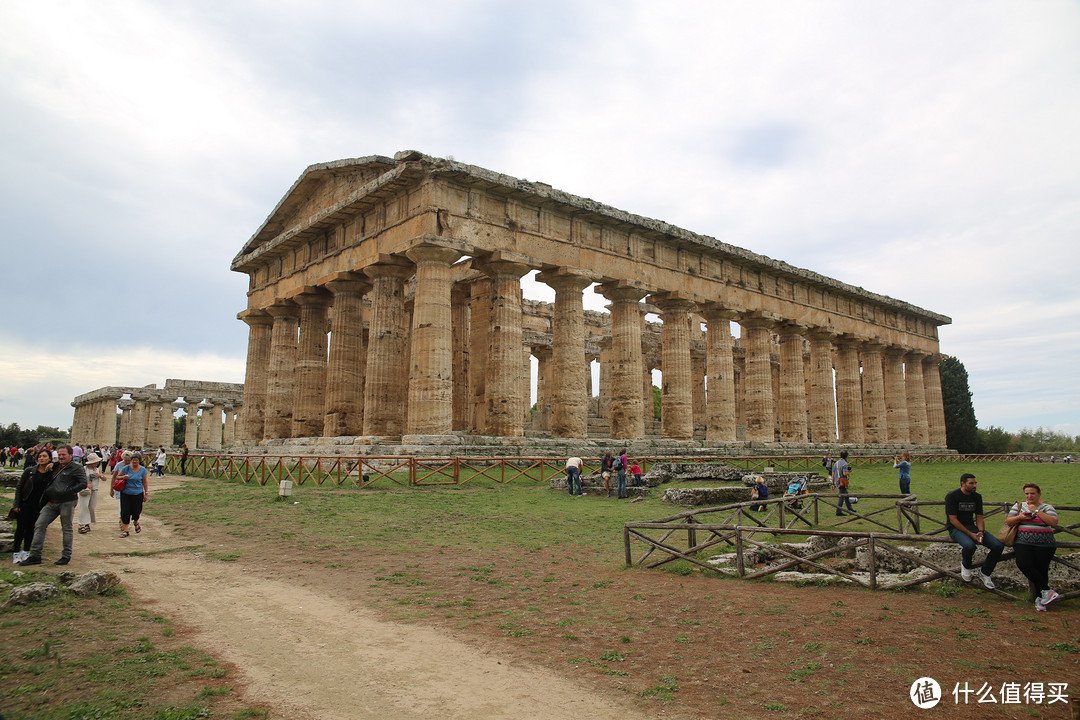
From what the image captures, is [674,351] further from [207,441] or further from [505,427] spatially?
[207,441]

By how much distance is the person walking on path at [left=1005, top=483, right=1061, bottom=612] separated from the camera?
7.27 m

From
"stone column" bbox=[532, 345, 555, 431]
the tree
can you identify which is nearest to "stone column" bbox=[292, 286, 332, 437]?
"stone column" bbox=[532, 345, 555, 431]

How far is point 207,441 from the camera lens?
55.0 metres

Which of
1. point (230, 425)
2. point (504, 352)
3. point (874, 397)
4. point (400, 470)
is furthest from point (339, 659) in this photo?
point (230, 425)

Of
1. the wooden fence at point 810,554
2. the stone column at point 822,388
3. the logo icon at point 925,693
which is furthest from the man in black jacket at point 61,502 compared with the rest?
the stone column at point 822,388

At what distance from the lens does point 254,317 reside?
33531 mm

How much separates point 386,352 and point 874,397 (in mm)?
31941

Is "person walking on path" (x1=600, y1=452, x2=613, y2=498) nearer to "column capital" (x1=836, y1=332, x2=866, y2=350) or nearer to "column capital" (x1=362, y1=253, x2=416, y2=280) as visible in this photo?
"column capital" (x1=362, y1=253, x2=416, y2=280)

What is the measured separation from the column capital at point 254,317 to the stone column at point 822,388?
29415 mm

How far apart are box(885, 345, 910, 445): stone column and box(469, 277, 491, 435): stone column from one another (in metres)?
29.4

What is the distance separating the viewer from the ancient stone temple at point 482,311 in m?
23.3

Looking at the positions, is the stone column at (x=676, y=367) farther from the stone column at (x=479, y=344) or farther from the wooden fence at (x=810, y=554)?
the wooden fence at (x=810, y=554)

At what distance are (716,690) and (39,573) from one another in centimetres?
872

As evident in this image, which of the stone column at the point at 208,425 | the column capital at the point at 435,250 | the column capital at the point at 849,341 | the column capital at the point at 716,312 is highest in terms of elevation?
the column capital at the point at 435,250
